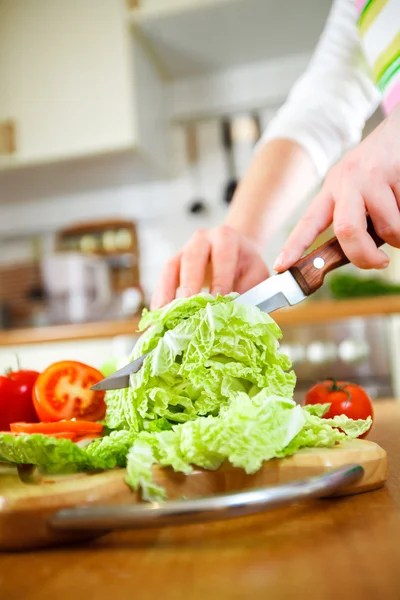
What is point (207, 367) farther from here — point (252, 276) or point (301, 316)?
point (301, 316)

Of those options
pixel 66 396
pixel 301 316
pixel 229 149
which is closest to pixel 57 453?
pixel 66 396

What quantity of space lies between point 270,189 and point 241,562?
0.98 metres

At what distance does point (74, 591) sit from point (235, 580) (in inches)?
5.0

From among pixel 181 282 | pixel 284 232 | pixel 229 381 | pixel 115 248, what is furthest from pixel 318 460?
pixel 115 248

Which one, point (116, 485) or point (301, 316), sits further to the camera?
point (301, 316)

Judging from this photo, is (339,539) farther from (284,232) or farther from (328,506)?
Answer: (284,232)

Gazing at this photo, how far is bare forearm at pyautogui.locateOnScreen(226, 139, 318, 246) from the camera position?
4.45 ft

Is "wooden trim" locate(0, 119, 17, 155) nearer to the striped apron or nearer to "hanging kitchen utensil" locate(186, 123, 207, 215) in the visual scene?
"hanging kitchen utensil" locate(186, 123, 207, 215)

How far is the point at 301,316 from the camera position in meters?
2.55

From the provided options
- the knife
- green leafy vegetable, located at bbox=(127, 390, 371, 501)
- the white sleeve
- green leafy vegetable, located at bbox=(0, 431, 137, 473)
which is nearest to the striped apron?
the white sleeve

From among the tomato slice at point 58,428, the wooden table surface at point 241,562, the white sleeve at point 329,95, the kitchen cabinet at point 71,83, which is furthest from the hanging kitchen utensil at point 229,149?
the wooden table surface at point 241,562

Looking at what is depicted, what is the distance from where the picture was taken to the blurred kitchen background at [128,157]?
2.76 m

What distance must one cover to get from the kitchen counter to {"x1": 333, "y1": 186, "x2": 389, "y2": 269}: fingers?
1.58 metres

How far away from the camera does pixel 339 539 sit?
546 millimetres
